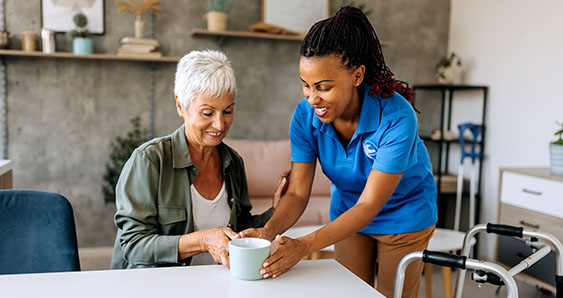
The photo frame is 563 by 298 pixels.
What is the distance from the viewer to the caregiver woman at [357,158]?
3.91 ft

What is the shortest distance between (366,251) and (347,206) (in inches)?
6.5

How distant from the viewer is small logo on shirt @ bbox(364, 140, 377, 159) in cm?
131

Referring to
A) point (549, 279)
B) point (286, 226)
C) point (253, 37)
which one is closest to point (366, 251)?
point (286, 226)

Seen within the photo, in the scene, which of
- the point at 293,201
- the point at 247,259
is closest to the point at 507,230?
the point at 293,201

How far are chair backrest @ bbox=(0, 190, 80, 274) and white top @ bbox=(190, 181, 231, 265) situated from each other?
34cm

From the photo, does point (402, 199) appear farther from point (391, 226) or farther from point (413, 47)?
point (413, 47)

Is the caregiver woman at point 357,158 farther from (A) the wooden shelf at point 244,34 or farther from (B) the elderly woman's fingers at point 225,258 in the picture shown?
(A) the wooden shelf at point 244,34

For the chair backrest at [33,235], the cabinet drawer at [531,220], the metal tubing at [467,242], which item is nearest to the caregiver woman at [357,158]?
the metal tubing at [467,242]

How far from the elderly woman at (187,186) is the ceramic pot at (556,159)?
77.9 inches

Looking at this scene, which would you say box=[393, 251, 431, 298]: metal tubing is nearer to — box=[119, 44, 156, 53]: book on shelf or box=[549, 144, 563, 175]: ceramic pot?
box=[549, 144, 563, 175]: ceramic pot

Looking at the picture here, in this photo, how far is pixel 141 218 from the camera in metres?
1.23

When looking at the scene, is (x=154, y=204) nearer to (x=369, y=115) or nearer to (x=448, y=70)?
(x=369, y=115)

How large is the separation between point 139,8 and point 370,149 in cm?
253

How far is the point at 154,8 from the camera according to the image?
338 cm
